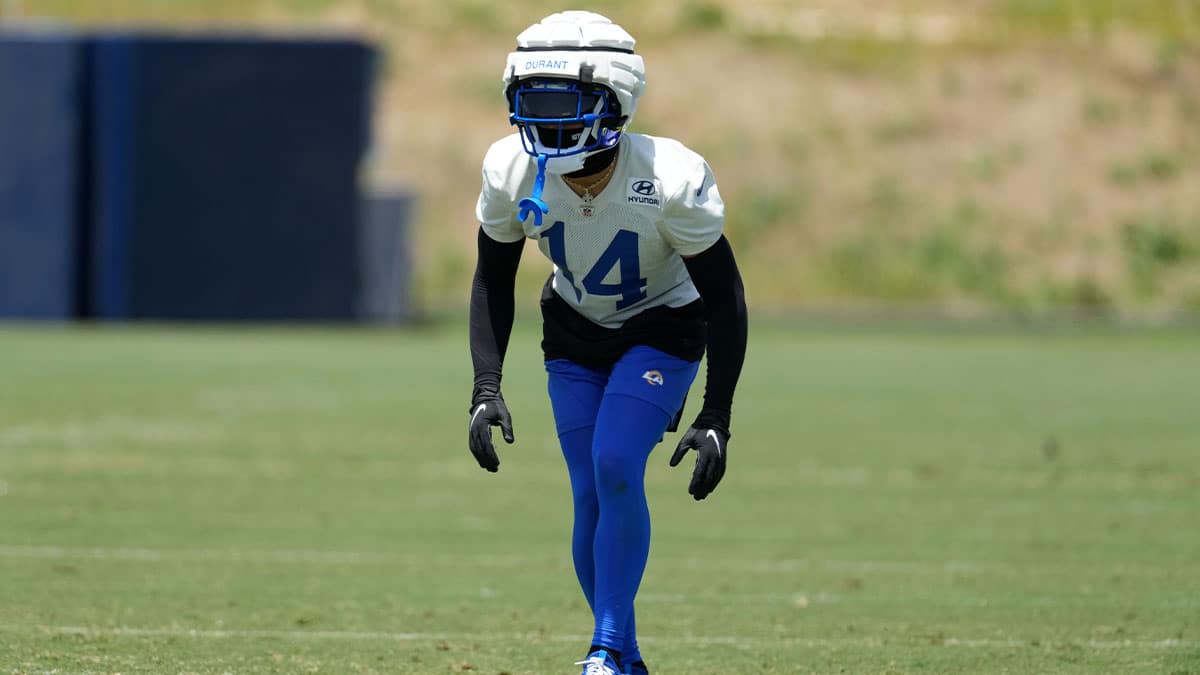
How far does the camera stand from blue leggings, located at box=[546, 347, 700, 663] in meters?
6.23

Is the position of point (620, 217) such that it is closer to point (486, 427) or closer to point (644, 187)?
point (644, 187)

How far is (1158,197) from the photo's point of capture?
4231 cm

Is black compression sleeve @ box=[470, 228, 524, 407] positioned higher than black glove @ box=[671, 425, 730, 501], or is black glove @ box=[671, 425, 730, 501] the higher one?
black compression sleeve @ box=[470, 228, 524, 407]

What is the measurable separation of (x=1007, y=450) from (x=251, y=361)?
1004 centimetres

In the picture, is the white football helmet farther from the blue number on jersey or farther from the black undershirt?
the black undershirt

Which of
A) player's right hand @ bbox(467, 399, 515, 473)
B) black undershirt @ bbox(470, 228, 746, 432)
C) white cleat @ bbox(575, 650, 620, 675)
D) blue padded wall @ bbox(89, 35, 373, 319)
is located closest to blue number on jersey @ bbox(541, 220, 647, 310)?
black undershirt @ bbox(470, 228, 746, 432)

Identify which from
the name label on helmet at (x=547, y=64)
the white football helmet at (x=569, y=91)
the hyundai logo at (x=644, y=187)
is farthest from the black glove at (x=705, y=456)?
the name label on helmet at (x=547, y=64)

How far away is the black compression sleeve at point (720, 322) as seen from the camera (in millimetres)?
6262

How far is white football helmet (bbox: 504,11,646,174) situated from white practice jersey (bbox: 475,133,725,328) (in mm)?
145

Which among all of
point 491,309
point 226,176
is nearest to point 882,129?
point 226,176

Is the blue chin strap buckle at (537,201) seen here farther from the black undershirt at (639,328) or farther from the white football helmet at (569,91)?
the black undershirt at (639,328)

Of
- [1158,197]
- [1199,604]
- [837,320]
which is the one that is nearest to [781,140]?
[1158,197]

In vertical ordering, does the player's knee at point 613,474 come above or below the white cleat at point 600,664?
Answer: above

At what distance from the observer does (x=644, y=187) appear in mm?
6156
